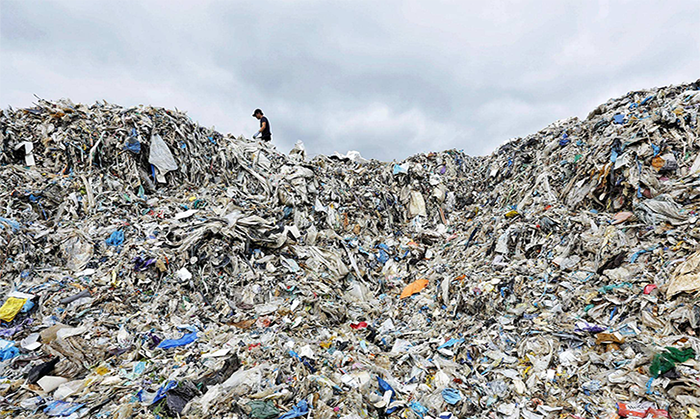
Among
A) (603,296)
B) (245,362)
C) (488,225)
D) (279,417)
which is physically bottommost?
(279,417)

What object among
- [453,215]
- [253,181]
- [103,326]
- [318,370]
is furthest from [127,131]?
[453,215]

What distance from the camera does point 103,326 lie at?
360 cm

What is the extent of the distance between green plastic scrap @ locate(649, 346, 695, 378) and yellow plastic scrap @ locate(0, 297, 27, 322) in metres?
6.62

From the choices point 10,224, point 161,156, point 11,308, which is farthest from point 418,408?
point 161,156

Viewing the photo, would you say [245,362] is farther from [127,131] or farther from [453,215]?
[453,215]

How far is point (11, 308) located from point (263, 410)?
11.5ft

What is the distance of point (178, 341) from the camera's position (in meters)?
3.51

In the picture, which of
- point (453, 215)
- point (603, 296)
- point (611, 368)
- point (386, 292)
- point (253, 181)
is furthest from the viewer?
point (453, 215)

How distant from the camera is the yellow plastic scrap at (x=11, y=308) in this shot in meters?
3.46

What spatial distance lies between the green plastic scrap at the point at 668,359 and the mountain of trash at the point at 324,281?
0.05 feet

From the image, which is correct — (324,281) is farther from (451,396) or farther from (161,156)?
(161,156)

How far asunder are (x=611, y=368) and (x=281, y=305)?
12.6ft

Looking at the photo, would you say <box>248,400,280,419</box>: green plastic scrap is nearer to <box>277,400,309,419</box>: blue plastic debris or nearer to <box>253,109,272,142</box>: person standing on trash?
<box>277,400,309,419</box>: blue plastic debris

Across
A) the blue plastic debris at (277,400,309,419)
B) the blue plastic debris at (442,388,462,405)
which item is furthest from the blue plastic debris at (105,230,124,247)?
the blue plastic debris at (442,388,462,405)
